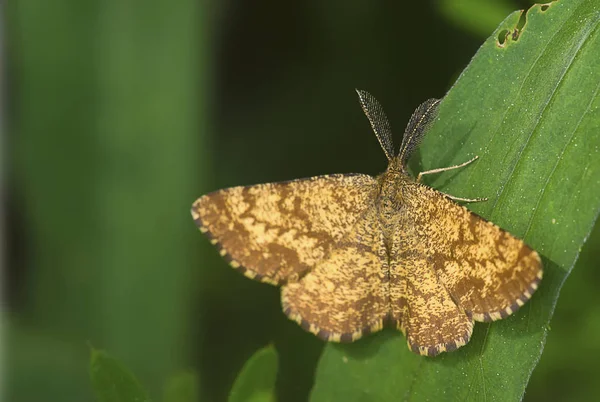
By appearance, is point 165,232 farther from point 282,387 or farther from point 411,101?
point 411,101

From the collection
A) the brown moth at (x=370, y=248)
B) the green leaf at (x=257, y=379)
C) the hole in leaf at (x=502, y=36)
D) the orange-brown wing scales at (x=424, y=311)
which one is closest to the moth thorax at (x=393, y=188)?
the brown moth at (x=370, y=248)

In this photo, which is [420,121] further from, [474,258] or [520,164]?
[474,258]

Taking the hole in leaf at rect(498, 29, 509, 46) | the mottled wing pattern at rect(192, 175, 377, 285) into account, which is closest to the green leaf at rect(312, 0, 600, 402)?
the hole in leaf at rect(498, 29, 509, 46)

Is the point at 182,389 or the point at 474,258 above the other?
the point at 474,258

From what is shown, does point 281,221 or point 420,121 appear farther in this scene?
point 281,221

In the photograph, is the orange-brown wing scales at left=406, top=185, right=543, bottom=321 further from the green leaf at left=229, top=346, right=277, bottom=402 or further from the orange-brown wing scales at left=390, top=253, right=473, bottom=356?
the green leaf at left=229, top=346, right=277, bottom=402

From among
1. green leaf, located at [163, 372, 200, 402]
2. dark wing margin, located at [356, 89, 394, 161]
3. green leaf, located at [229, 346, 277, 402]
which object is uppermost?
dark wing margin, located at [356, 89, 394, 161]

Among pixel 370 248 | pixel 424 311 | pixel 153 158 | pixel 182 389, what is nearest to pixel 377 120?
pixel 370 248

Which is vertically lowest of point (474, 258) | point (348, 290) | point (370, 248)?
point (348, 290)
